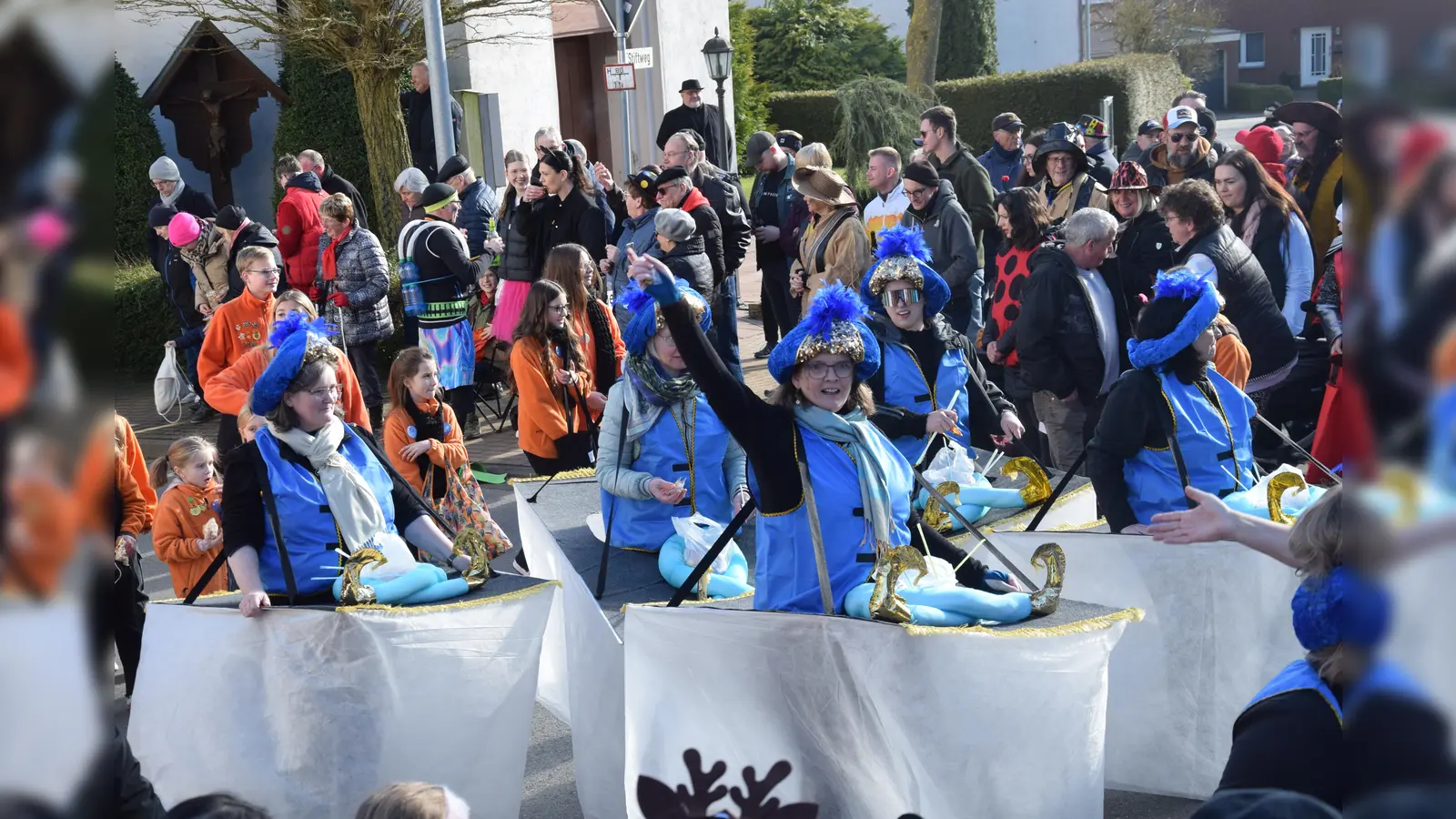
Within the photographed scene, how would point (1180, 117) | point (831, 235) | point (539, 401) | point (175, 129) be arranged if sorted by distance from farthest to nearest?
point (175, 129) < point (1180, 117) < point (831, 235) < point (539, 401)

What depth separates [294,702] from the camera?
13.4ft

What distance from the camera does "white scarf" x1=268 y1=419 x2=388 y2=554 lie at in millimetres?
4402

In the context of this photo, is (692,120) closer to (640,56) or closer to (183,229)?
(640,56)

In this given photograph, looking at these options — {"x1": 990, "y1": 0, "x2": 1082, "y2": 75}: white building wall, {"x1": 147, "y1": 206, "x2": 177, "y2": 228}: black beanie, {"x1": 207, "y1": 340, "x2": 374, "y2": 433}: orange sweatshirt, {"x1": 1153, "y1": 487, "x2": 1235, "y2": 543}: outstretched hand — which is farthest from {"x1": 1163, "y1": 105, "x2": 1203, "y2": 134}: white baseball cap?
{"x1": 990, "y1": 0, "x2": 1082, "y2": 75}: white building wall

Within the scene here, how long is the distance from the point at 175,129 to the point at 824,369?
563 inches

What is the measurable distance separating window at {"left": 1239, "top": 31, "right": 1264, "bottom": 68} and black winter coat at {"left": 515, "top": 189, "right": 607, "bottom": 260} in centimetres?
843

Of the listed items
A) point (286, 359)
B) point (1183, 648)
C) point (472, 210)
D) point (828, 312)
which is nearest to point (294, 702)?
point (286, 359)

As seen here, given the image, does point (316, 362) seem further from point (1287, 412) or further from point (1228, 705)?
point (1287, 412)

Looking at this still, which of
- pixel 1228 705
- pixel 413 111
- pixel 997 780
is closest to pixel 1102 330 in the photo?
pixel 1228 705

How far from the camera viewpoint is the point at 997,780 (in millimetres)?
3686

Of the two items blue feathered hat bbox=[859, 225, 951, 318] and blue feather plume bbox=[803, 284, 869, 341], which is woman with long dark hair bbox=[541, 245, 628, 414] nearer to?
blue feathered hat bbox=[859, 225, 951, 318]

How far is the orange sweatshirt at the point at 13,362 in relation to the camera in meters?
0.55

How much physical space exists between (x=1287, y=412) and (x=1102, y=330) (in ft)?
4.99

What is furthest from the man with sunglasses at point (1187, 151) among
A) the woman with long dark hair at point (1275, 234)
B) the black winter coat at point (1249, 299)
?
the black winter coat at point (1249, 299)
